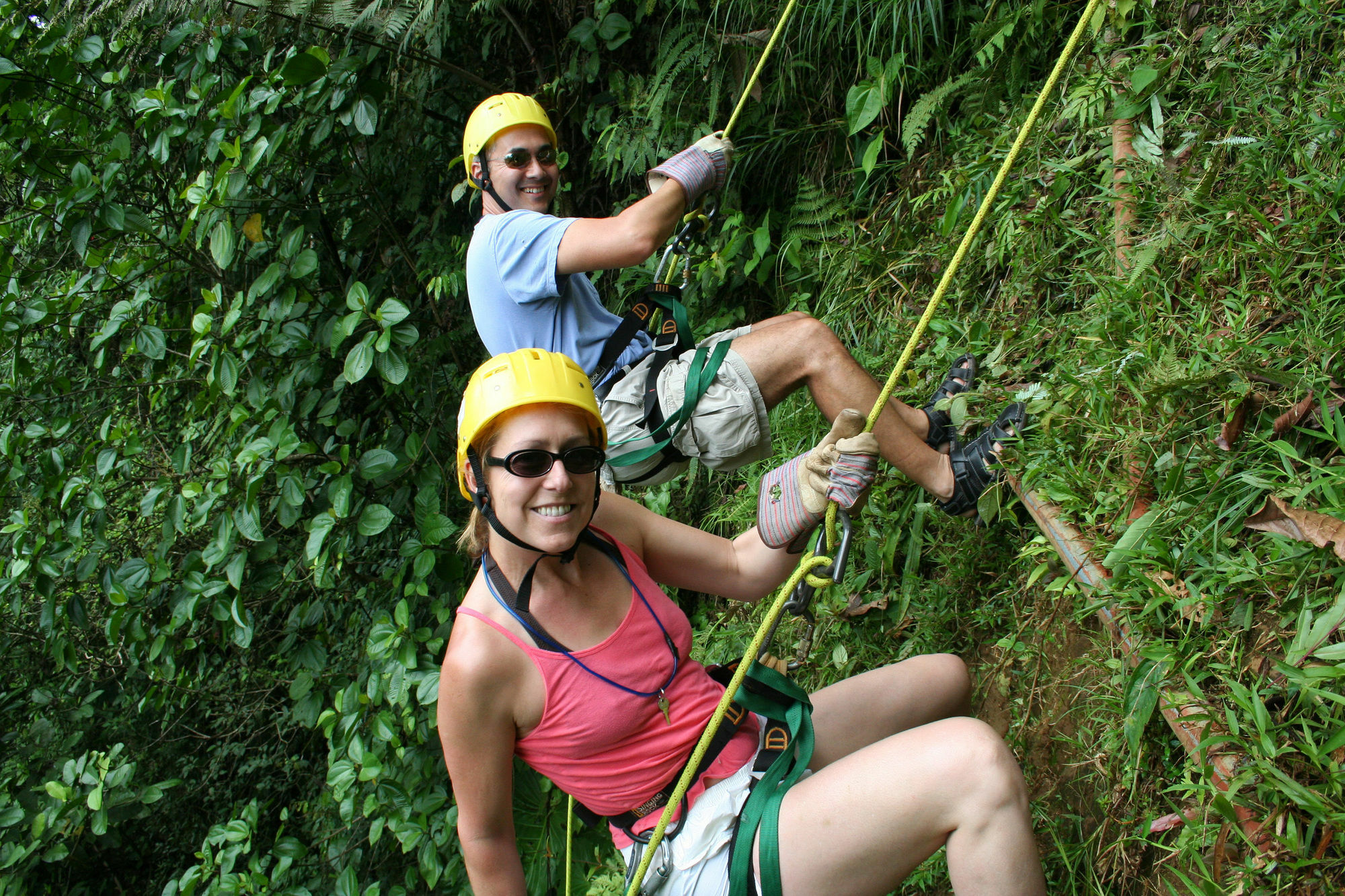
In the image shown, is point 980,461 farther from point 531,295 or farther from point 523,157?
point 523,157

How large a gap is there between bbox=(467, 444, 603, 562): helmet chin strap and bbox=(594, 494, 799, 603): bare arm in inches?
9.5

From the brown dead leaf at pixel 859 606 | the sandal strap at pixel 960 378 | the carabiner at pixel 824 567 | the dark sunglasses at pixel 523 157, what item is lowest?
the brown dead leaf at pixel 859 606

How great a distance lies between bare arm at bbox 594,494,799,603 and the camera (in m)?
2.14

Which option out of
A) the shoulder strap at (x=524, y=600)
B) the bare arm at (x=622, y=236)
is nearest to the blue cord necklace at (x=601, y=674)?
the shoulder strap at (x=524, y=600)

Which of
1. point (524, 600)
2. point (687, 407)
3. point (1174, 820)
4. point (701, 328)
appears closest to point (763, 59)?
point (687, 407)

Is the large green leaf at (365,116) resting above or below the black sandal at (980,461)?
above

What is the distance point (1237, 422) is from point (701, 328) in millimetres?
2727

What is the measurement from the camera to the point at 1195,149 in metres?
2.51

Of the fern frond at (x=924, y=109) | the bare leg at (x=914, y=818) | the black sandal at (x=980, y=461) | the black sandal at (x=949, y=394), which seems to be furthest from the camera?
the fern frond at (x=924, y=109)

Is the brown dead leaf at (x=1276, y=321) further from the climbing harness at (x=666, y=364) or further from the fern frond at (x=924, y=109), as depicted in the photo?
the fern frond at (x=924, y=109)

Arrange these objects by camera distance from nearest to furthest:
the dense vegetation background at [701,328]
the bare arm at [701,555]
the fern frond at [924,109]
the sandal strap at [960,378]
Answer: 1. the dense vegetation background at [701,328]
2. the bare arm at [701,555]
3. the sandal strap at [960,378]
4. the fern frond at [924,109]

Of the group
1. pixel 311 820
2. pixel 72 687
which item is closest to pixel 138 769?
pixel 72 687

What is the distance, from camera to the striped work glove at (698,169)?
8.89 feet

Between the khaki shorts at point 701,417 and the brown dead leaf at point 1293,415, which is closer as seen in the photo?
the brown dead leaf at point 1293,415
